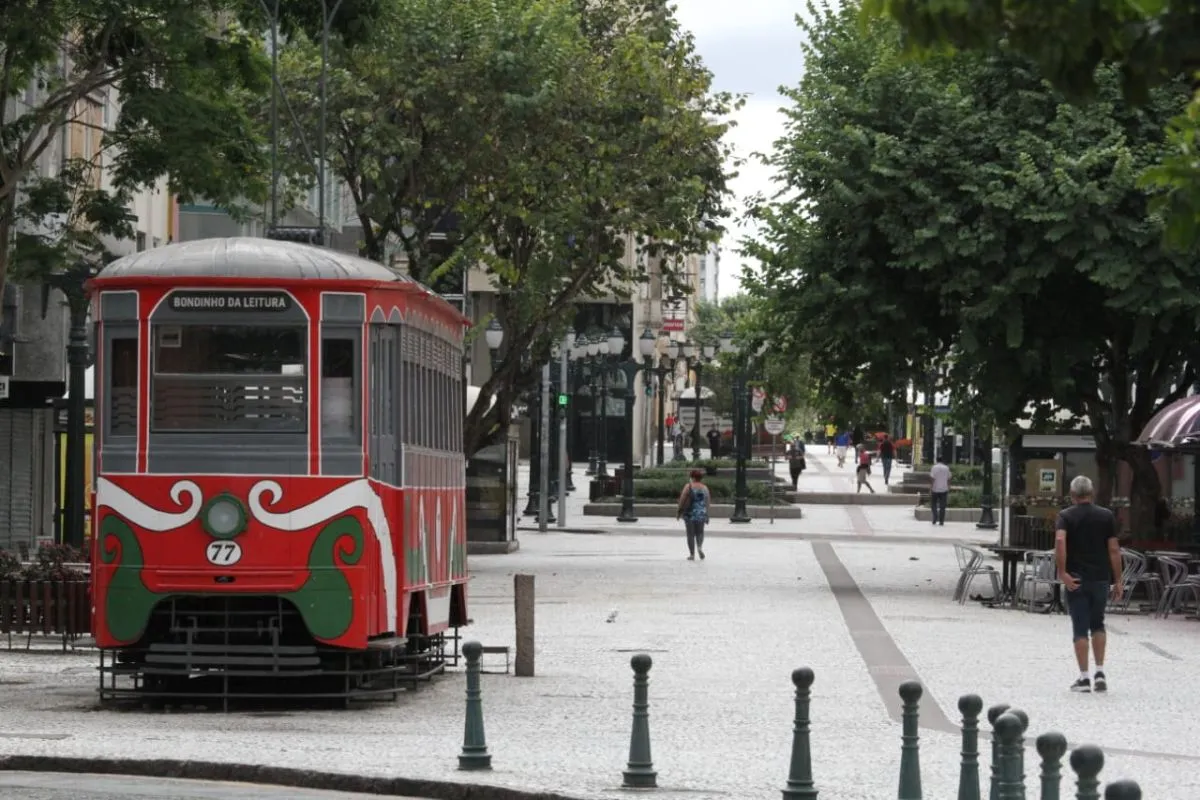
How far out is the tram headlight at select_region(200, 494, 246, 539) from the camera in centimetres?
1703

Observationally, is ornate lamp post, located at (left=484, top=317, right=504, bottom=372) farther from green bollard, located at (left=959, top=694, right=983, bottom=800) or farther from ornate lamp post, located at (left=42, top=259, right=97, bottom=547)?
green bollard, located at (left=959, top=694, right=983, bottom=800)

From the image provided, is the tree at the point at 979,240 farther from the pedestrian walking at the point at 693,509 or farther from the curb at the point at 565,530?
the curb at the point at 565,530

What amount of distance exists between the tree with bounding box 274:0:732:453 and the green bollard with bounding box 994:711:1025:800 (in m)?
27.5

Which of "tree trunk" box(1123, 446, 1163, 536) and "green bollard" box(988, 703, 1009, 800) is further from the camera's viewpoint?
"tree trunk" box(1123, 446, 1163, 536)

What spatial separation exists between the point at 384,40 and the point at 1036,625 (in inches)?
394

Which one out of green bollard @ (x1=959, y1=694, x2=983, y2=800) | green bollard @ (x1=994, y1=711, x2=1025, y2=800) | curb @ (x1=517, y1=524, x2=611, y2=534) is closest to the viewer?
green bollard @ (x1=994, y1=711, x2=1025, y2=800)

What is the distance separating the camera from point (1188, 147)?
657cm

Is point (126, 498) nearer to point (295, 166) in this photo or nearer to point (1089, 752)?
point (1089, 752)

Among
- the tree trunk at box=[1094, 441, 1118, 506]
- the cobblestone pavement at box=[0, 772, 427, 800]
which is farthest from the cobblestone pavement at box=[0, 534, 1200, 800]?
the tree trunk at box=[1094, 441, 1118, 506]

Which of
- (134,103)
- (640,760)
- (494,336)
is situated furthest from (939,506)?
(640,760)

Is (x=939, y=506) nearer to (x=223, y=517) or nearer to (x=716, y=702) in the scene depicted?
(x=716, y=702)

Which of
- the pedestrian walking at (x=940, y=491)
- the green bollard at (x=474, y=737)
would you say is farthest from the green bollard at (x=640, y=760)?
the pedestrian walking at (x=940, y=491)

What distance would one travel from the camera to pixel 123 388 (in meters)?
17.5

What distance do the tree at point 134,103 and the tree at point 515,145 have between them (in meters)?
11.1
